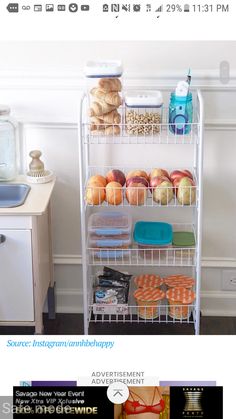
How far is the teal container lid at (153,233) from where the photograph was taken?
281 centimetres

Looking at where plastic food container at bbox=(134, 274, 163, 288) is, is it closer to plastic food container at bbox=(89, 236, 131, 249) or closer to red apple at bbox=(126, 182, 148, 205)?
plastic food container at bbox=(89, 236, 131, 249)

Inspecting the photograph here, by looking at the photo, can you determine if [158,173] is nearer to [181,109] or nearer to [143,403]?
[181,109]

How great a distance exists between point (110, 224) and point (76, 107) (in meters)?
0.46

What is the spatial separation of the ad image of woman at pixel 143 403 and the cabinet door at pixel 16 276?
1037 mm

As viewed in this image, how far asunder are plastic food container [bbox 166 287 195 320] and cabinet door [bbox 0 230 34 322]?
55 cm

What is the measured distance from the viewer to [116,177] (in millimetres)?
2684

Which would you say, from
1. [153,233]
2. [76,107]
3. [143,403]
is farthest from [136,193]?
[143,403]

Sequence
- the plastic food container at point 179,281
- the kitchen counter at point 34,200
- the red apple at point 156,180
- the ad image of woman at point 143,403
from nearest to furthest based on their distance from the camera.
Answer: the ad image of woman at point 143,403
the kitchen counter at point 34,200
the red apple at point 156,180
the plastic food container at point 179,281

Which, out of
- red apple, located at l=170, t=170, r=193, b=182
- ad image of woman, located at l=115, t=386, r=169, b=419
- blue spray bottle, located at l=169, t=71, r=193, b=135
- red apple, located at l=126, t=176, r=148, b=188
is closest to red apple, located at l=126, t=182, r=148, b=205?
red apple, located at l=126, t=176, r=148, b=188

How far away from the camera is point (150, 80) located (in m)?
2.77

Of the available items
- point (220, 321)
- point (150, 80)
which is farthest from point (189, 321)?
point (150, 80)

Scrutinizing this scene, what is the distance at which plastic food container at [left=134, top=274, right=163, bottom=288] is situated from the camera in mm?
2963

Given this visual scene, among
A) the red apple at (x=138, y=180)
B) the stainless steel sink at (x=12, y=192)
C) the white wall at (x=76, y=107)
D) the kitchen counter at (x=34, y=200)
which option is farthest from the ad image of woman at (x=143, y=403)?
the white wall at (x=76, y=107)

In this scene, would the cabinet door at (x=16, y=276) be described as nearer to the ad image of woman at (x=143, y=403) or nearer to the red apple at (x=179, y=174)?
the red apple at (x=179, y=174)
